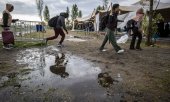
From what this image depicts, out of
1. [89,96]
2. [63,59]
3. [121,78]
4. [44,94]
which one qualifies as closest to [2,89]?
[44,94]

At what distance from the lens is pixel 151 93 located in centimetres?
489

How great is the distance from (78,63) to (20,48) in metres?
4.32

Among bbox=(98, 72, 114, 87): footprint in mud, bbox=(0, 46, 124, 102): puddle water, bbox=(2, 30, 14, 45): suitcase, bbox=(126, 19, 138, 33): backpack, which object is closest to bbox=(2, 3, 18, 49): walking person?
bbox=(2, 30, 14, 45): suitcase

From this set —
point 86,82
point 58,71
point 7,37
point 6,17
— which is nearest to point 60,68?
point 58,71

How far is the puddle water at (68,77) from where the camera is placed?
4941mm

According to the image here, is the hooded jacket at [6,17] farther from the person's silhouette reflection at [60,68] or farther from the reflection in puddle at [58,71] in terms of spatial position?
the person's silhouette reflection at [60,68]

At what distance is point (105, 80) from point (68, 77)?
0.90m

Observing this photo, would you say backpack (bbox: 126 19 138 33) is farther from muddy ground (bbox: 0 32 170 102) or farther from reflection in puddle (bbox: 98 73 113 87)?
reflection in puddle (bbox: 98 73 113 87)

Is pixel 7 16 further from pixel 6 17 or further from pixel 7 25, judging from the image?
pixel 7 25

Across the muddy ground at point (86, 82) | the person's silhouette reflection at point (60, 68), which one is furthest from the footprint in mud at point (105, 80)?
the person's silhouette reflection at point (60, 68)

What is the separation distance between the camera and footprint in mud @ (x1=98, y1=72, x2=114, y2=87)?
550 cm

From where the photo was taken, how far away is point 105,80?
5.87 metres

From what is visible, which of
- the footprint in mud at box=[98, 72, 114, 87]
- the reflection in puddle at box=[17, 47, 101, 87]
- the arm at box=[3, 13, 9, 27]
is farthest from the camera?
the arm at box=[3, 13, 9, 27]

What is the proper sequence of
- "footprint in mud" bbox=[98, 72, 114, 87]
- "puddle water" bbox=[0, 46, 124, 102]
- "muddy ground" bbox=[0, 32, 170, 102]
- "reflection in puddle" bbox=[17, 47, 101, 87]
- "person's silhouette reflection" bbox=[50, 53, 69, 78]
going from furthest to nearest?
"person's silhouette reflection" bbox=[50, 53, 69, 78] → "reflection in puddle" bbox=[17, 47, 101, 87] → "footprint in mud" bbox=[98, 72, 114, 87] → "puddle water" bbox=[0, 46, 124, 102] → "muddy ground" bbox=[0, 32, 170, 102]
